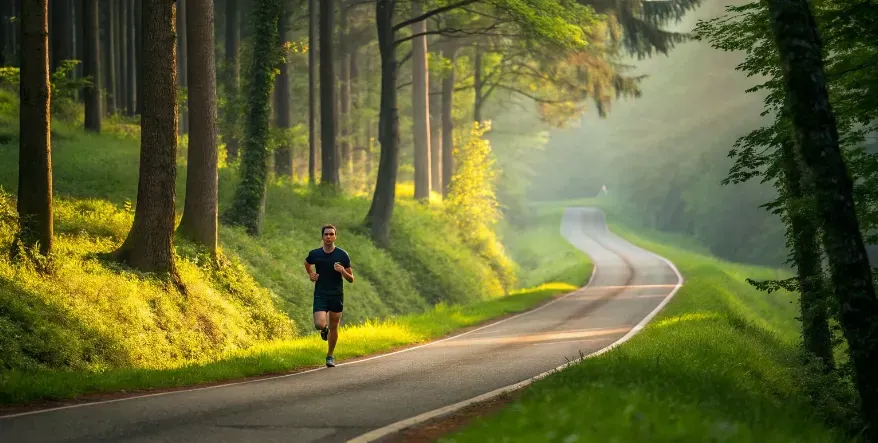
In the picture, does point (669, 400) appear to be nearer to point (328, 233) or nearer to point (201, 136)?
point (328, 233)

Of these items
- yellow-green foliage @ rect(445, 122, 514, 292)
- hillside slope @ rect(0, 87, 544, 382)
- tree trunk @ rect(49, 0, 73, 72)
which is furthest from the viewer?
yellow-green foliage @ rect(445, 122, 514, 292)

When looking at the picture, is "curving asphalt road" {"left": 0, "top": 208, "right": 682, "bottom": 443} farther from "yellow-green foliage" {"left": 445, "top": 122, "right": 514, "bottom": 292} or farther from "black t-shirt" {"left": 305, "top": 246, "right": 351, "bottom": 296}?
"yellow-green foliage" {"left": 445, "top": 122, "right": 514, "bottom": 292}

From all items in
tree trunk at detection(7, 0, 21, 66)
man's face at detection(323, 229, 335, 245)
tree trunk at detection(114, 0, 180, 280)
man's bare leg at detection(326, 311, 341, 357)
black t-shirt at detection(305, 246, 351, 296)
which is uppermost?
tree trunk at detection(7, 0, 21, 66)

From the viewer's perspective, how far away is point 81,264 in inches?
650

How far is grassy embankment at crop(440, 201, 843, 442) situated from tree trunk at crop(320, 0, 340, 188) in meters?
17.9

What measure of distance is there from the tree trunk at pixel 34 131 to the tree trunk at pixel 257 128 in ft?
31.6

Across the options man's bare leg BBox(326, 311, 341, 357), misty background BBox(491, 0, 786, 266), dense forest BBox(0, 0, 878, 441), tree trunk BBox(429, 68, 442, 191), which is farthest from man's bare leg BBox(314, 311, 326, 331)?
misty background BBox(491, 0, 786, 266)

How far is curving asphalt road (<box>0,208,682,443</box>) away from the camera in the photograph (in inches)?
349

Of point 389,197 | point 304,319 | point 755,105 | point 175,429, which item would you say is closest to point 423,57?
point 389,197

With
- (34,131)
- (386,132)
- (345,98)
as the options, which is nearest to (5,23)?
(345,98)

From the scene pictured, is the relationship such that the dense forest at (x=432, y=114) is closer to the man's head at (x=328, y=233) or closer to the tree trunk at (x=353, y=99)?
the tree trunk at (x=353, y=99)

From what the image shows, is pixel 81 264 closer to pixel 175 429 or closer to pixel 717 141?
pixel 175 429

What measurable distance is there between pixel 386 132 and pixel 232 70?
6429 millimetres

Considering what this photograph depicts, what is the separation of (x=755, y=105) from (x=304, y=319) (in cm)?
5653
